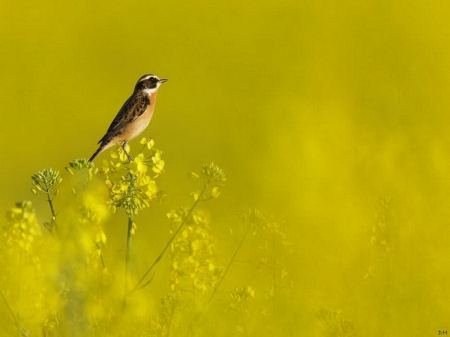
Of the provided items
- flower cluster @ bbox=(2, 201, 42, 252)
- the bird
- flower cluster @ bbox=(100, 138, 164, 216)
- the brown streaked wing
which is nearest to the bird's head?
the bird

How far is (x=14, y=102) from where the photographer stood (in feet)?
50.9

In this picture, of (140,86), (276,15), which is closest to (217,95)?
(276,15)

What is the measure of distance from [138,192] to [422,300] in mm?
1831

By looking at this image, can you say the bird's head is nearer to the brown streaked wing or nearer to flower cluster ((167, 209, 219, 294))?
the brown streaked wing

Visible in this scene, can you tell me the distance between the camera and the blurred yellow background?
4.95 metres

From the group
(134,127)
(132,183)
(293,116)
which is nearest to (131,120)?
(134,127)

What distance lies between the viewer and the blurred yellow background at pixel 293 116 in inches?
195

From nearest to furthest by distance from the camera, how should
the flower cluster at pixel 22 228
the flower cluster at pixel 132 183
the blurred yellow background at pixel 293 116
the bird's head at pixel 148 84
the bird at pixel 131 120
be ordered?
the flower cluster at pixel 22 228, the flower cluster at pixel 132 183, the blurred yellow background at pixel 293 116, the bird at pixel 131 120, the bird's head at pixel 148 84

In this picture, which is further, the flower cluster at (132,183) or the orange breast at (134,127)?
the orange breast at (134,127)

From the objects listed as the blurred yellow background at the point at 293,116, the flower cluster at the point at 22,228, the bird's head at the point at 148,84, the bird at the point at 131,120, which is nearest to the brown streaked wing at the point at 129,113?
the bird at the point at 131,120

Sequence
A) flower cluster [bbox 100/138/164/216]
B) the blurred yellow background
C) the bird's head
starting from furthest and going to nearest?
the bird's head, the blurred yellow background, flower cluster [bbox 100/138/164/216]

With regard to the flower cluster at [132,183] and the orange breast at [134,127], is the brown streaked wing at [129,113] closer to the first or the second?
the orange breast at [134,127]

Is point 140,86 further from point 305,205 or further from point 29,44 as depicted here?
point 29,44

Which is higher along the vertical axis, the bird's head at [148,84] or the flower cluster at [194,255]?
the bird's head at [148,84]
